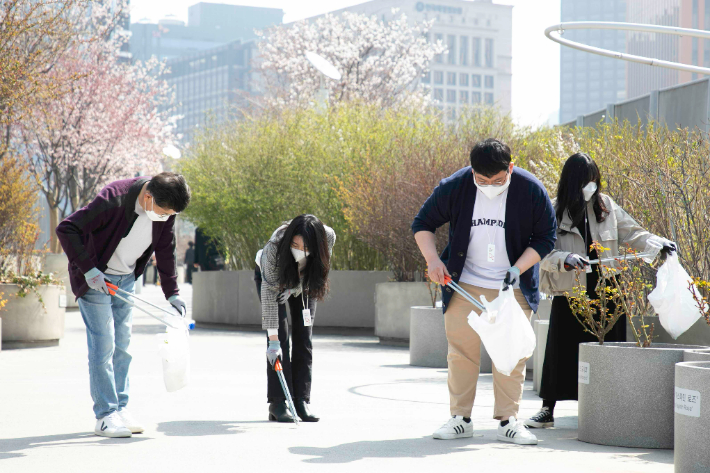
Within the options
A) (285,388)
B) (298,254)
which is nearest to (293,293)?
(298,254)

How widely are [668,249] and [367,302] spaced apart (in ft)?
28.5

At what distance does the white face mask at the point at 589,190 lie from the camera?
19.5 ft

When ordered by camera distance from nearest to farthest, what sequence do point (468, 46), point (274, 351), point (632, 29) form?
point (274, 351) < point (632, 29) < point (468, 46)

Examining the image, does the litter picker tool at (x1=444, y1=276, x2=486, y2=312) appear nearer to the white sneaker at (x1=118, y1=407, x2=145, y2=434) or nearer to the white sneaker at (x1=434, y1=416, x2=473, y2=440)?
the white sneaker at (x1=434, y1=416, x2=473, y2=440)

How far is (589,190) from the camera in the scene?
5.93 m

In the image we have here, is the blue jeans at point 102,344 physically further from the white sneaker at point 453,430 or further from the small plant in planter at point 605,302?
the small plant in planter at point 605,302

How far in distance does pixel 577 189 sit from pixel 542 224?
0.59 metres

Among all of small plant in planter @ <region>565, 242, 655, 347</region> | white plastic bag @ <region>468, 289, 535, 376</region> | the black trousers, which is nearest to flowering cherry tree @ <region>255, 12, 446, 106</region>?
the black trousers

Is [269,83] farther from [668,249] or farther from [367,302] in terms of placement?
[668,249]

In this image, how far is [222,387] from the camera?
8086 mm

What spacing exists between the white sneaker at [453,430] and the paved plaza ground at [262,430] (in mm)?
69

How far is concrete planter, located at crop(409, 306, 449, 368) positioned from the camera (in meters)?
10.2

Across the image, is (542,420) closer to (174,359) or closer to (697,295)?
(697,295)

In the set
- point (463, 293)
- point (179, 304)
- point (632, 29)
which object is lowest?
point (179, 304)
